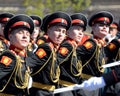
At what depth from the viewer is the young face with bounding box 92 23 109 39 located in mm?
8898

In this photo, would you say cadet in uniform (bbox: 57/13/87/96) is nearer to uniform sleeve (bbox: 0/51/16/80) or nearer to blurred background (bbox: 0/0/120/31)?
uniform sleeve (bbox: 0/51/16/80)

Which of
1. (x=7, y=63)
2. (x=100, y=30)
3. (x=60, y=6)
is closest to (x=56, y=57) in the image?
(x=7, y=63)

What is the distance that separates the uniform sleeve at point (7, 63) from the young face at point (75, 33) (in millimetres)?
1932

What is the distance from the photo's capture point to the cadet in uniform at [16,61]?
6863 millimetres

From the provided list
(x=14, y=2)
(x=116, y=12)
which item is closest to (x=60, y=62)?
(x=116, y=12)

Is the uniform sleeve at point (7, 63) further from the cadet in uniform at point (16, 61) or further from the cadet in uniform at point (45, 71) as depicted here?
the cadet in uniform at point (45, 71)

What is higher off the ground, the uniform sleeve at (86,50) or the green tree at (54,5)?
the uniform sleeve at (86,50)

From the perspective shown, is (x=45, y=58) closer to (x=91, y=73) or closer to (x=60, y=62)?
(x=60, y=62)

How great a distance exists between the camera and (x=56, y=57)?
791 centimetres

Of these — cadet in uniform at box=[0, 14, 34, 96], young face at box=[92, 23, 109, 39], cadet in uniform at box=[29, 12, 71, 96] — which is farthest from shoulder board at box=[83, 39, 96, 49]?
cadet in uniform at box=[0, 14, 34, 96]

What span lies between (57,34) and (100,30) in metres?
1.29

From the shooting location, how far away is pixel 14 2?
37.5 meters

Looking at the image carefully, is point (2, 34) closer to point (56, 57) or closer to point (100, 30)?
point (100, 30)

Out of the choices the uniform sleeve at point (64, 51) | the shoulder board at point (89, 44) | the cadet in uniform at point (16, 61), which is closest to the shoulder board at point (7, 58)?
the cadet in uniform at point (16, 61)
